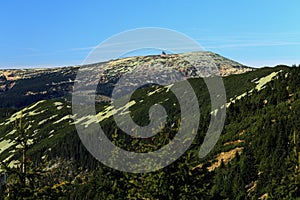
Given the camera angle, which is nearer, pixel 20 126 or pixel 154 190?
pixel 20 126

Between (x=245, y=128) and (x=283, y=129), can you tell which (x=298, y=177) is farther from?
(x=245, y=128)

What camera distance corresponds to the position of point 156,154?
35000mm

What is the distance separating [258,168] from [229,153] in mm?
27377

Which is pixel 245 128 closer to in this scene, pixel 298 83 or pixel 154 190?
pixel 298 83

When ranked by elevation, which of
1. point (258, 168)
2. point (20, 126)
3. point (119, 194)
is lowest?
point (258, 168)

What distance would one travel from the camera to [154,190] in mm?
32562

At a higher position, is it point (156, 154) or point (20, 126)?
point (20, 126)

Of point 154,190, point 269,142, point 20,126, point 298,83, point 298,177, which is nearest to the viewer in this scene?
point 20,126

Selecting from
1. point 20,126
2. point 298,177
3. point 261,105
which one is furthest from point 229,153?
point 20,126

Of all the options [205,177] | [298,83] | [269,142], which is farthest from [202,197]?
[298,83]

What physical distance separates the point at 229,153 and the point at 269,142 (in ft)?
55.1

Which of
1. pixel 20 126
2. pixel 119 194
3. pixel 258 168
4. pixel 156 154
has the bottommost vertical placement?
pixel 258 168

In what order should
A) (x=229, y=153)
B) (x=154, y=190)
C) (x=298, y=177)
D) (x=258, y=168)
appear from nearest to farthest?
1. (x=154, y=190)
2. (x=298, y=177)
3. (x=258, y=168)
4. (x=229, y=153)

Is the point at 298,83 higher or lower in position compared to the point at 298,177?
higher
